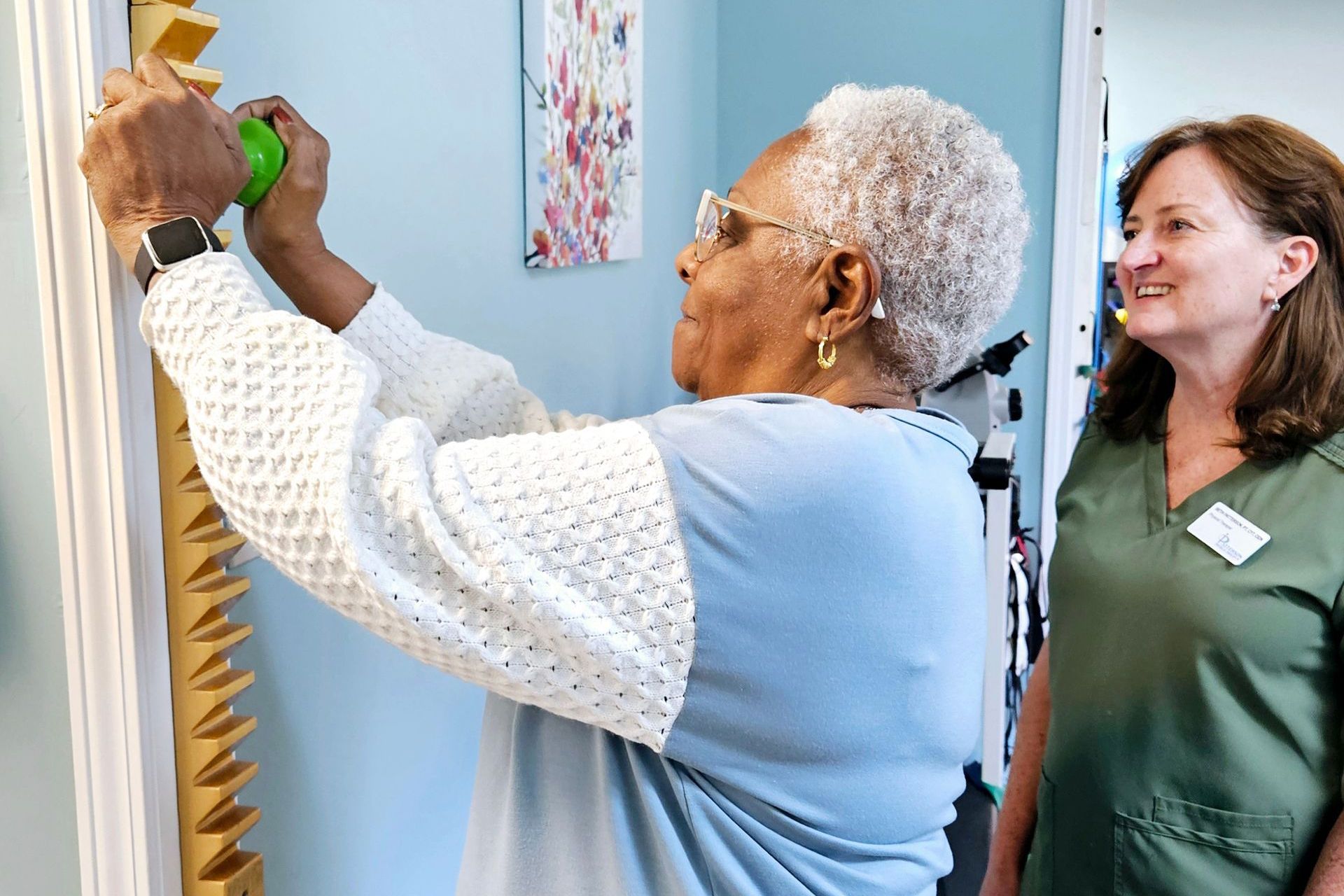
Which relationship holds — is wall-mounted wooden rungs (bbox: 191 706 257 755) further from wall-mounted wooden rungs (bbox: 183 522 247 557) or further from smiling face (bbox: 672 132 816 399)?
smiling face (bbox: 672 132 816 399)

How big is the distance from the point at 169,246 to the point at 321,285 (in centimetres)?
29

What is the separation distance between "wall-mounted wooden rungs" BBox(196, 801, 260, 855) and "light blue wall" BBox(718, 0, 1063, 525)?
2.52m

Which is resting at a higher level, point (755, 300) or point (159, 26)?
point (159, 26)

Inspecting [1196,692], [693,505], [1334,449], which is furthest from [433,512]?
[1334,449]

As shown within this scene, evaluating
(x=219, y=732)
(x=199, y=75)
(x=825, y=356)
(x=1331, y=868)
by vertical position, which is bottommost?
(x=1331, y=868)

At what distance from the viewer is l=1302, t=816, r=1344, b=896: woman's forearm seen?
1.28m

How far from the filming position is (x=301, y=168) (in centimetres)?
101

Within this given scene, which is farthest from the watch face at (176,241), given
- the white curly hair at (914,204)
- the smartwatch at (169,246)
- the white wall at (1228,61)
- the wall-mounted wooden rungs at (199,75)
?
the white wall at (1228,61)

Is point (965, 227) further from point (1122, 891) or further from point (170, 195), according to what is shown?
point (1122, 891)

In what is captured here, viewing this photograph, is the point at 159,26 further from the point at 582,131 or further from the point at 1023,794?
the point at 1023,794

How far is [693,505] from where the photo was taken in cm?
81

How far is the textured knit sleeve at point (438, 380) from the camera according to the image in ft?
3.68

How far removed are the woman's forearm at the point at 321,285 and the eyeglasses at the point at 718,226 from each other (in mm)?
351

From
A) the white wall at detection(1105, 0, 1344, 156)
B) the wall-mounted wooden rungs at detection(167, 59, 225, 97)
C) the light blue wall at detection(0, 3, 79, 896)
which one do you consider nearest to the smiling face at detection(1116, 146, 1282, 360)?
the wall-mounted wooden rungs at detection(167, 59, 225, 97)
